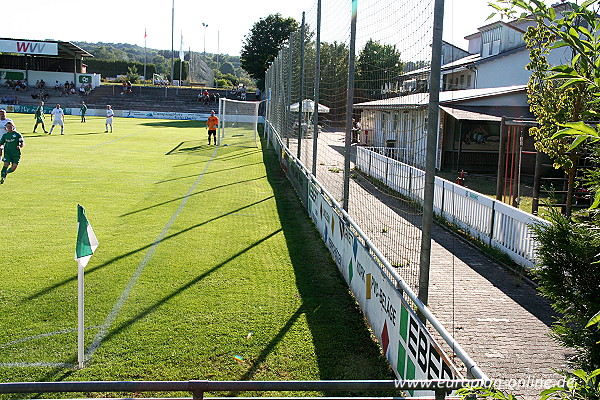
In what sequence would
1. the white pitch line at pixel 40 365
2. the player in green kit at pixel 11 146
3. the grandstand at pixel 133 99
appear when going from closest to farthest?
the white pitch line at pixel 40 365 < the player in green kit at pixel 11 146 < the grandstand at pixel 133 99

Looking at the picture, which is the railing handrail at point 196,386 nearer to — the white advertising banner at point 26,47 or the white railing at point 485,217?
the white railing at point 485,217

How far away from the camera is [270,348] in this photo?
650cm

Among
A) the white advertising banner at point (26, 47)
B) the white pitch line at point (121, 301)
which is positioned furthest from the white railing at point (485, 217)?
the white advertising banner at point (26, 47)

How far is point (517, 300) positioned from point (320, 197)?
4470 millimetres

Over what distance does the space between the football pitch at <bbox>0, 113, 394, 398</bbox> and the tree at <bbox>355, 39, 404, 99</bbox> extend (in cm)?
290

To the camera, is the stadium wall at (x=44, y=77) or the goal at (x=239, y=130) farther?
the stadium wall at (x=44, y=77)

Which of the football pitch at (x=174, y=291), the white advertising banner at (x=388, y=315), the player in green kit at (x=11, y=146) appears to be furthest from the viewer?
the player in green kit at (x=11, y=146)

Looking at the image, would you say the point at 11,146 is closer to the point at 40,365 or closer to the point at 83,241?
the point at 83,241

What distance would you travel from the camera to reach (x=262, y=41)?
80250mm

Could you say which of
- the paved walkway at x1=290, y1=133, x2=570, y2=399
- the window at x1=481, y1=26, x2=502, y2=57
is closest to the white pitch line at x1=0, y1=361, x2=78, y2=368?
the paved walkway at x1=290, y1=133, x2=570, y2=399

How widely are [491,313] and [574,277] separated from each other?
563 cm

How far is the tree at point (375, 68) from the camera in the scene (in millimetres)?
7129

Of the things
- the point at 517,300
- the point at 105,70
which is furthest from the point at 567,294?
the point at 105,70

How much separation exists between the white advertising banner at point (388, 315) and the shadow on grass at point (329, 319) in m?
0.15
